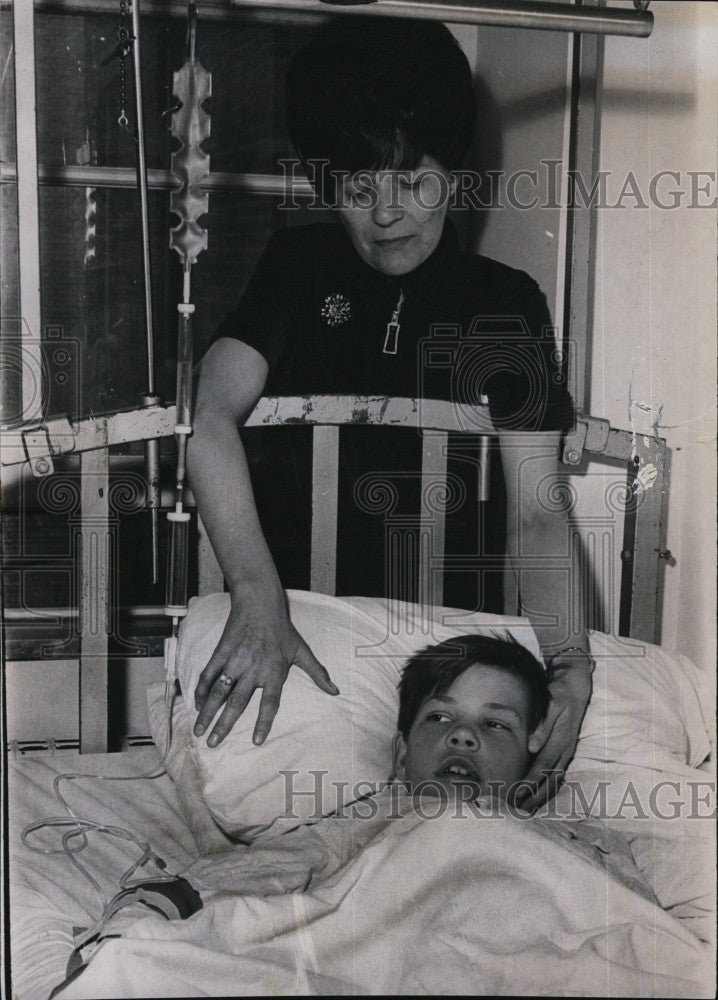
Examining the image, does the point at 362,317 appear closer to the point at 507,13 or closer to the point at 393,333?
the point at 393,333

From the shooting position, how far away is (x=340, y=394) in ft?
3.88

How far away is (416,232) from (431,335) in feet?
0.38

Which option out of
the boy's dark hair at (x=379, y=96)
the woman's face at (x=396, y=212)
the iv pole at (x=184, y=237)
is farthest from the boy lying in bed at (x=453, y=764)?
the boy's dark hair at (x=379, y=96)

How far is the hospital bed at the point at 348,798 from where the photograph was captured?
1074 millimetres

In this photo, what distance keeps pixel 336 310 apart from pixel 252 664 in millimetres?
400

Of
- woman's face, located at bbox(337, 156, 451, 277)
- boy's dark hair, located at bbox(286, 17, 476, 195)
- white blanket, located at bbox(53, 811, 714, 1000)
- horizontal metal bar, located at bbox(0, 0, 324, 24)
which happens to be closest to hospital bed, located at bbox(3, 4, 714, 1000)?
white blanket, located at bbox(53, 811, 714, 1000)

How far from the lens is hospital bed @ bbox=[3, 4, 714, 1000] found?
3.52ft

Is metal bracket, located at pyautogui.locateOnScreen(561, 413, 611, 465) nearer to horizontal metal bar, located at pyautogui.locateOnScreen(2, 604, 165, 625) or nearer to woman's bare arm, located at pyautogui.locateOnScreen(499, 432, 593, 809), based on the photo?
woman's bare arm, located at pyautogui.locateOnScreen(499, 432, 593, 809)

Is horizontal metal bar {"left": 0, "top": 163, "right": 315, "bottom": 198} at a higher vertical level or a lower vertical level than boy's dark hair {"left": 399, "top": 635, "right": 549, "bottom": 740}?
higher

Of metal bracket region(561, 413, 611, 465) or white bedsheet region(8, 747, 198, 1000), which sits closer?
white bedsheet region(8, 747, 198, 1000)

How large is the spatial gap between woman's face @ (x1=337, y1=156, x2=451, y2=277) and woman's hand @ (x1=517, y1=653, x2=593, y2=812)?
49cm

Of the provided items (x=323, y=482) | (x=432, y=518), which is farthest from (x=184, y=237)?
(x=432, y=518)

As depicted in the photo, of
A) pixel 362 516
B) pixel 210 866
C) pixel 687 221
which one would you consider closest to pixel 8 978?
pixel 210 866

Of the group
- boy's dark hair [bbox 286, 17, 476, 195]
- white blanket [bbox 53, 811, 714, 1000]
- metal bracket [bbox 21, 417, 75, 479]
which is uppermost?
boy's dark hair [bbox 286, 17, 476, 195]
